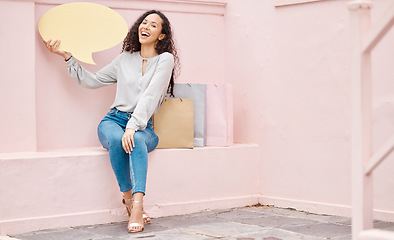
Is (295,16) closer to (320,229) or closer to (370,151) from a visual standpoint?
(320,229)

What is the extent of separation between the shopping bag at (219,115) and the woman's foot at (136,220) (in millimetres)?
964

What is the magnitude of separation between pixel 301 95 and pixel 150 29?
1.07 meters

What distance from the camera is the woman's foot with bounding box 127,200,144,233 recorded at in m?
3.38

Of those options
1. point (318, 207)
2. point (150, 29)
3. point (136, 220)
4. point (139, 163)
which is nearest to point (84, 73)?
point (150, 29)

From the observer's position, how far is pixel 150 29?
12.8ft

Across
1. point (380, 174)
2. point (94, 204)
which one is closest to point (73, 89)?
point (94, 204)

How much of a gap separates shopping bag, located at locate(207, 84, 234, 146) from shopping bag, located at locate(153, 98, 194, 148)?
9.0 inches

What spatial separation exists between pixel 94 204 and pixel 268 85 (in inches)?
57.4

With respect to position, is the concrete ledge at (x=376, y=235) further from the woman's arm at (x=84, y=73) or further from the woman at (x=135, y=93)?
the woman's arm at (x=84, y=73)

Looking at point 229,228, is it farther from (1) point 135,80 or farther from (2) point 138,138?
(1) point 135,80

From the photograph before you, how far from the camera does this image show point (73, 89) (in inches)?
160

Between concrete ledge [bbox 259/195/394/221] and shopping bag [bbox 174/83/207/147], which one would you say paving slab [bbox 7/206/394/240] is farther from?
shopping bag [bbox 174/83/207/147]

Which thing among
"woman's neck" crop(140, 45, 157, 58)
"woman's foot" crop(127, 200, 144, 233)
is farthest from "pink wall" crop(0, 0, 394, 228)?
"woman's foot" crop(127, 200, 144, 233)

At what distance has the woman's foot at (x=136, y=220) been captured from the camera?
338 centimetres
